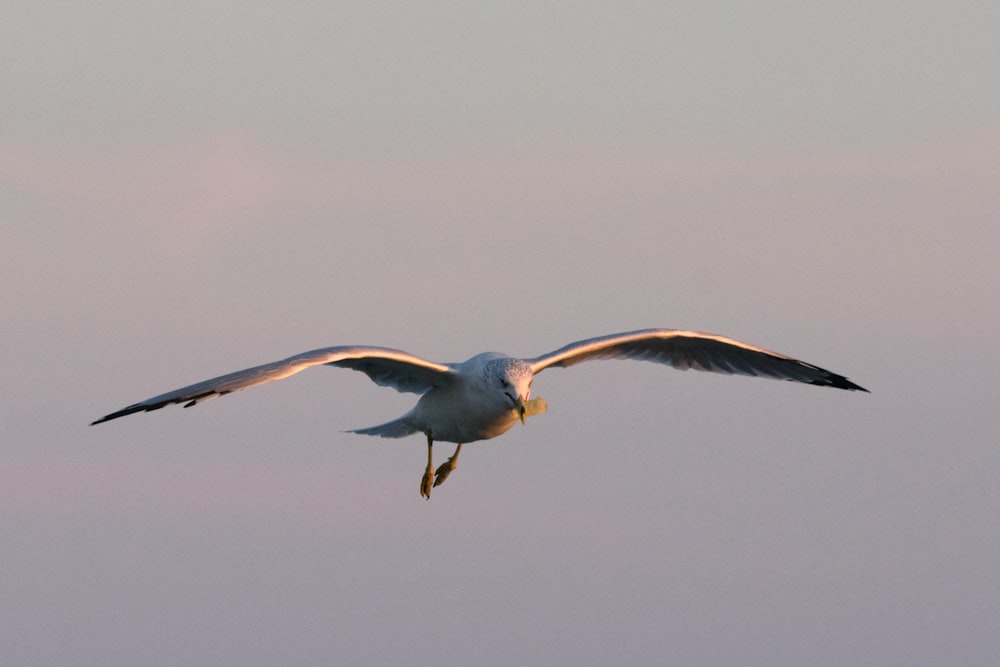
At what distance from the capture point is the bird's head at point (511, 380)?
58.4 feet

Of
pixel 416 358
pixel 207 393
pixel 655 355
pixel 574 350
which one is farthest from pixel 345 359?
pixel 655 355

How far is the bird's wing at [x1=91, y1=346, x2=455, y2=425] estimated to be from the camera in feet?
52.0

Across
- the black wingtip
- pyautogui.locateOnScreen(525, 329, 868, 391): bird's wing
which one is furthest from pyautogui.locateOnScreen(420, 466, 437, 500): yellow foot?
the black wingtip

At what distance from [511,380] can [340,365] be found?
6.68 ft

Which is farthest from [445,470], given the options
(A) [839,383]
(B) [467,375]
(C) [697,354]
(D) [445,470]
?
(A) [839,383]

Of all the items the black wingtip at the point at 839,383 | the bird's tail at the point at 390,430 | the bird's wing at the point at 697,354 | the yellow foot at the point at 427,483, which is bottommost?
the yellow foot at the point at 427,483

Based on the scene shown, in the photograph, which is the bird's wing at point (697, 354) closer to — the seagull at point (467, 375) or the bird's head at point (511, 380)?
the seagull at point (467, 375)

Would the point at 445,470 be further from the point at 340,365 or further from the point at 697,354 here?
the point at 697,354

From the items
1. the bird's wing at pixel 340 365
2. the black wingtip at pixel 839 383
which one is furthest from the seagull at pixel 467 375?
the black wingtip at pixel 839 383

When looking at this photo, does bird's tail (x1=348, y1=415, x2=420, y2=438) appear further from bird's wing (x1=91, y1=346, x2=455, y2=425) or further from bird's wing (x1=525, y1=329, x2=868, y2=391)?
bird's wing (x1=525, y1=329, x2=868, y2=391)

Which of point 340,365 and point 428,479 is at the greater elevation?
point 340,365

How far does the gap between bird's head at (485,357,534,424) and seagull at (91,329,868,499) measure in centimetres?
1

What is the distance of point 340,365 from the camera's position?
60.6 feet

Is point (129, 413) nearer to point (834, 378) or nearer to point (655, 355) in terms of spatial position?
point (655, 355)
